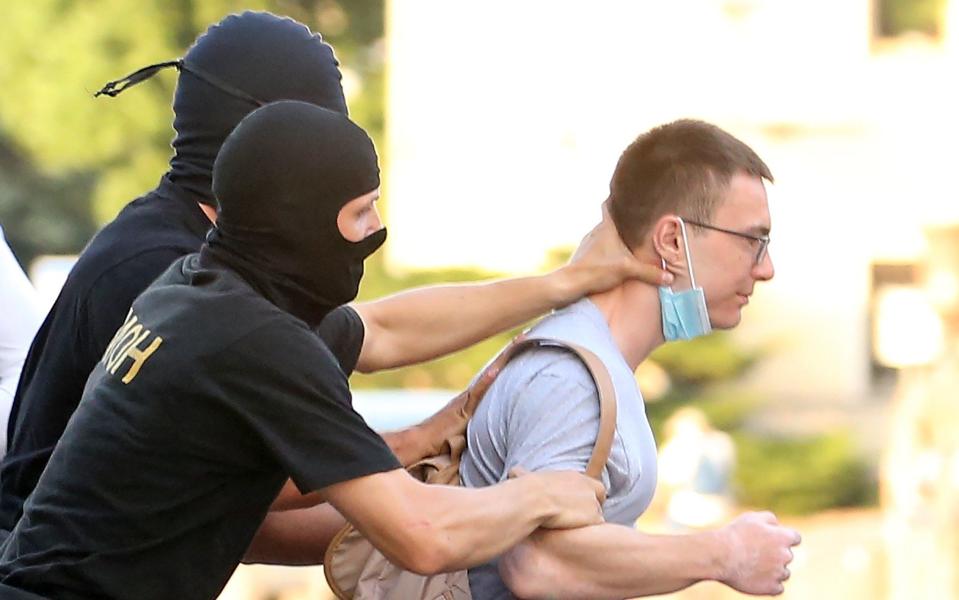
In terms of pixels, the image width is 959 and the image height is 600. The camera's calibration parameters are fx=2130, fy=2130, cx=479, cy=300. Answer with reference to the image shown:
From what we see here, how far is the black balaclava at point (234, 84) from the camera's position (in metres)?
4.28

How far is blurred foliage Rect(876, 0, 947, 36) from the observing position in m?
25.8

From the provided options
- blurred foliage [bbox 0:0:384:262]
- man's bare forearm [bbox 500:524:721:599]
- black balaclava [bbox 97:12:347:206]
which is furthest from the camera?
blurred foliage [bbox 0:0:384:262]

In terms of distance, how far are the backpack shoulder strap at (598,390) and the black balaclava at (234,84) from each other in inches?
23.9

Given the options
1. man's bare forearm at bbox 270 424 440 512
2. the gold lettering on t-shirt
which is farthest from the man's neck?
the gold lettering on t-shirt

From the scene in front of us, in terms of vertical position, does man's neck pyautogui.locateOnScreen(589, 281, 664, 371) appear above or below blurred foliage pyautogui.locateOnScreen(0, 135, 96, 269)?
above

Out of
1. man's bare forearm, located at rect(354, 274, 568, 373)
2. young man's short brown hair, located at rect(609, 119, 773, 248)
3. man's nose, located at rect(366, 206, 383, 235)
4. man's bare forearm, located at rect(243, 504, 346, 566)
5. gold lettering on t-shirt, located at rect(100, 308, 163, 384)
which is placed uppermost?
man's nose, located at rect(366, 206, 383, 235)

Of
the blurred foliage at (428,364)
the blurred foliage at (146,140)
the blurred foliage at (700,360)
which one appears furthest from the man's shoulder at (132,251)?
the blurred foliage at (700,360)

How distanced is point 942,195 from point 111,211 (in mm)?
11574

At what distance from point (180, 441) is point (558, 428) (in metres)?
0.79

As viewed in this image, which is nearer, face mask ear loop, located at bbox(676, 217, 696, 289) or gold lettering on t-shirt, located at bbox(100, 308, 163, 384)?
gold lettering on t-shirt, located at bbox(100, 308, 163, 384)

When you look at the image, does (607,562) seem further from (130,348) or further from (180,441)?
(130,348)

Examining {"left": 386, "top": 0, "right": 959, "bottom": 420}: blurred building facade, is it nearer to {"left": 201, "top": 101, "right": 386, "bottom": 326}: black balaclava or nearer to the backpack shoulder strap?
the backpack shoulder strap

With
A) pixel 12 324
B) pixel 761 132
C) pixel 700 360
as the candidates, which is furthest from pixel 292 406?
pixel 761 132

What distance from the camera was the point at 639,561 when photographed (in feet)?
13.0
